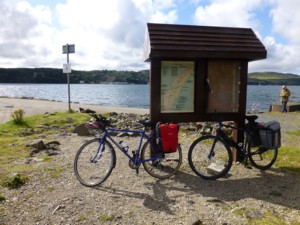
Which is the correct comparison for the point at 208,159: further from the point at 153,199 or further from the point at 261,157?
the point at 153,199

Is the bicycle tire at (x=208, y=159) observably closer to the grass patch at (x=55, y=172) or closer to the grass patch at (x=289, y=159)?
the grass patch at (x=289, y=159)

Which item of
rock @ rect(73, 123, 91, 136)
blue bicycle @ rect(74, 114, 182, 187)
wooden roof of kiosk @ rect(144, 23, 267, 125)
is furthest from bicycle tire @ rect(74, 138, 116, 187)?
rock @ rect(73, 123, 91, 136)

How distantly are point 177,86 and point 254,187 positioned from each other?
113 inches

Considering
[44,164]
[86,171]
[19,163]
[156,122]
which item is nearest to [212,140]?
[156,122]

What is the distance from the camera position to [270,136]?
664 cm

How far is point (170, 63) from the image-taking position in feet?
23.5

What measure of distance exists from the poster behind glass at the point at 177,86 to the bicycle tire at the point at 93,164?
184 cm

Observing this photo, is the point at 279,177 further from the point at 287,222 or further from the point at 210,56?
the point at 210,56

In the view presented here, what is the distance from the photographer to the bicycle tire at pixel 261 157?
22.9ft

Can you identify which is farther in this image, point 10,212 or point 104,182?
point 104,182

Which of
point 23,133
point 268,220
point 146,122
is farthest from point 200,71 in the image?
point 23,133

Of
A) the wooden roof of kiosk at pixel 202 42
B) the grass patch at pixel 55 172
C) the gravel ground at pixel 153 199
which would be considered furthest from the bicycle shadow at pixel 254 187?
the wooden roof of kiosk at pixel 202 42

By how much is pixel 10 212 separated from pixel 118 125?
32.0ft

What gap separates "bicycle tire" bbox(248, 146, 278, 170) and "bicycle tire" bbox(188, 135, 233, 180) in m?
0.65
